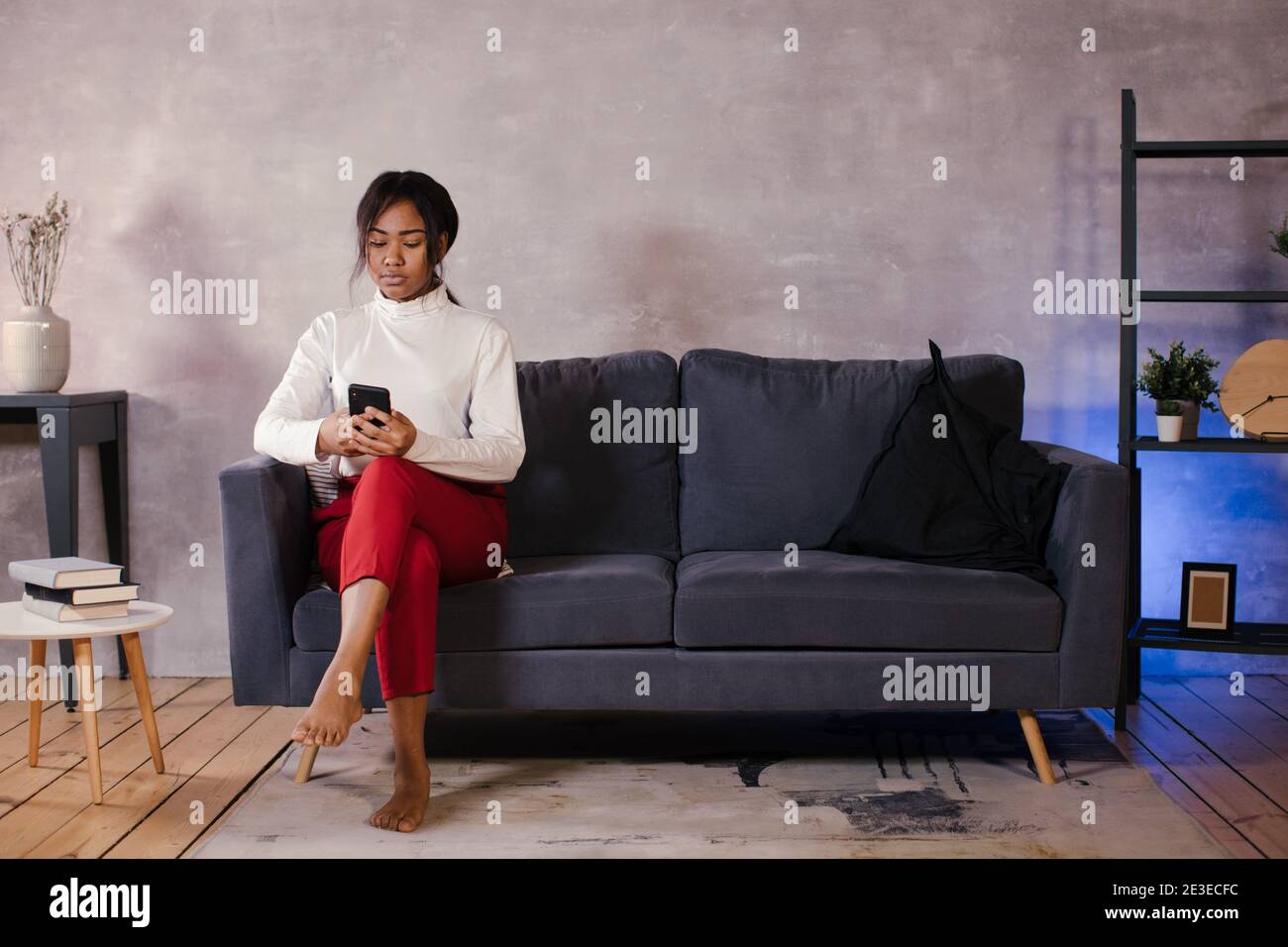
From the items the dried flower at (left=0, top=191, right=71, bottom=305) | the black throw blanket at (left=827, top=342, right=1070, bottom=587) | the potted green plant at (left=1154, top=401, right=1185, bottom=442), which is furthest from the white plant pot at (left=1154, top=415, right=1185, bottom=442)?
the dried flower at (left=0, top=191, right=71, bottom=305)

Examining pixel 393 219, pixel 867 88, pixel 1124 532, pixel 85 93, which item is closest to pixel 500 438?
pixel 393 219

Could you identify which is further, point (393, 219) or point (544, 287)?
point (544, 287)

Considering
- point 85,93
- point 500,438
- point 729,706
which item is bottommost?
point 729,706

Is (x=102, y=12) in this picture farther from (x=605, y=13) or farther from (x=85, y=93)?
(x=605, y=13)

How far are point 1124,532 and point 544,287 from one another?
1.66 metres

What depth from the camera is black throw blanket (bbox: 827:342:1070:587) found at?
2555mm

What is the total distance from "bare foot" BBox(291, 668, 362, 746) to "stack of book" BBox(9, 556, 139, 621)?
22.1 inches

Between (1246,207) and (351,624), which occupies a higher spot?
(1246,207)

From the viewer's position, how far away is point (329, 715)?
2119 mm

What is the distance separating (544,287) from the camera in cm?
336

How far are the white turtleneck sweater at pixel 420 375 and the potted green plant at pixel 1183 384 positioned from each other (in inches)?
61.7

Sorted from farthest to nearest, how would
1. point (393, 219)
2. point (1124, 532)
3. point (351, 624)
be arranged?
point (393, 219), point (1124, 532), point (351, 624)
